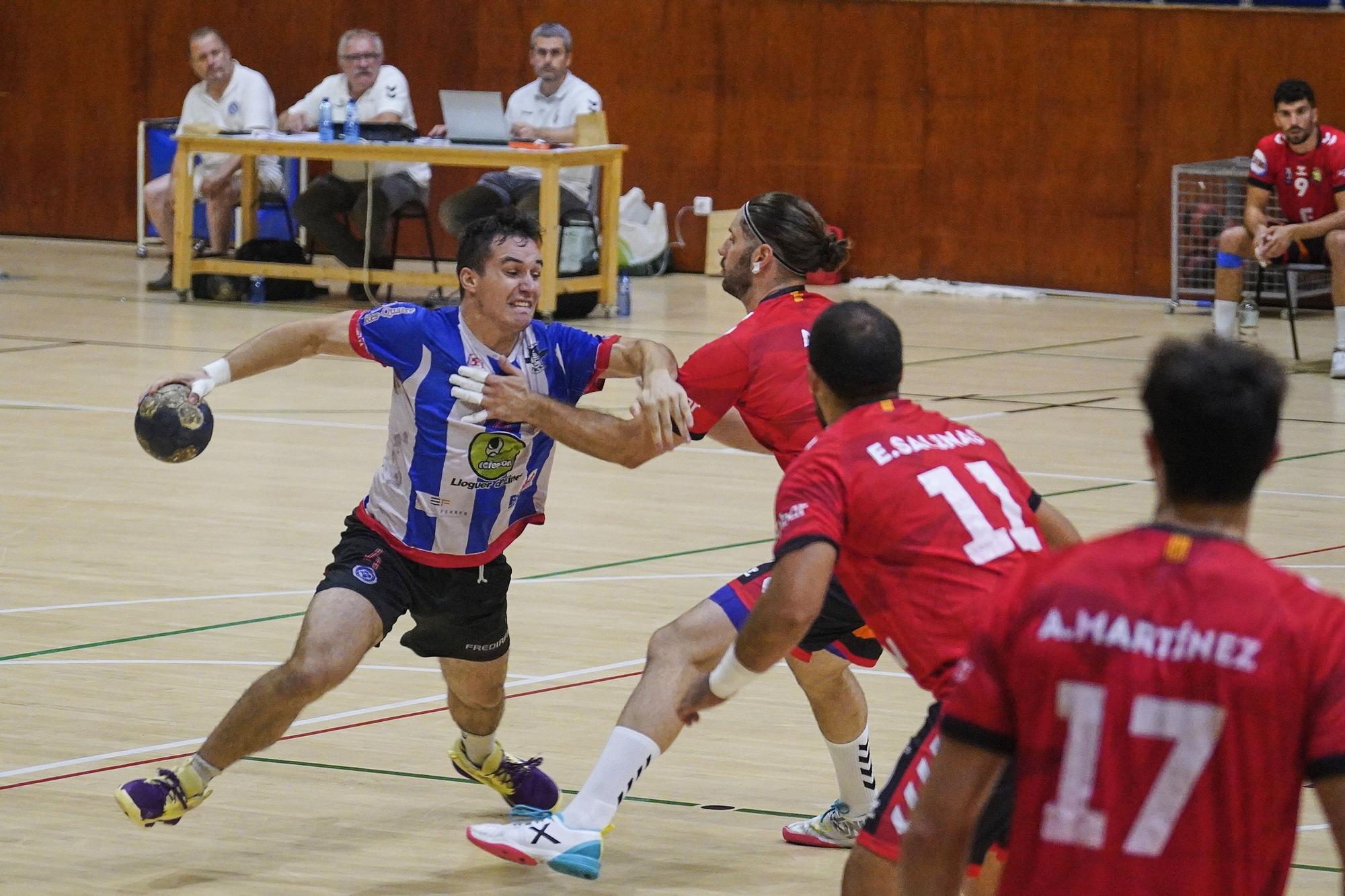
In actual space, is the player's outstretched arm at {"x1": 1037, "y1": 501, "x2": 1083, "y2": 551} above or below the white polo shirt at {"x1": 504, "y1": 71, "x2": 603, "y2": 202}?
below

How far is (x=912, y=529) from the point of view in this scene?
3219 millimetres

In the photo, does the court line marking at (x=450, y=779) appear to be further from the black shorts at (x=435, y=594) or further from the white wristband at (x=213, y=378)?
the white wristband at (x=213, y=378)

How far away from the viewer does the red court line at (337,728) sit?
4957mm

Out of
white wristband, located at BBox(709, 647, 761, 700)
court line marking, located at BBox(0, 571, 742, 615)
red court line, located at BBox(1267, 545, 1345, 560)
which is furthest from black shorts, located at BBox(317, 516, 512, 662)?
red court line, located at BBox(1267, 545, 1345, 560)

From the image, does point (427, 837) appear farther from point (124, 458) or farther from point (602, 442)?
point (124, 458)

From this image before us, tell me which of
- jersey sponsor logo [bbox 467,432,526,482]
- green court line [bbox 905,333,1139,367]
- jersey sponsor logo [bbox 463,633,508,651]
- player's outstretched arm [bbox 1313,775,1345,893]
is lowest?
green court line [bbox 905,333,1139,367]

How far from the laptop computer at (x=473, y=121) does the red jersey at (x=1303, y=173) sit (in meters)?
5.18

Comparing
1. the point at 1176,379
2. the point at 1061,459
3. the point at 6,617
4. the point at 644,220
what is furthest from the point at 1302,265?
the point at 1176,379

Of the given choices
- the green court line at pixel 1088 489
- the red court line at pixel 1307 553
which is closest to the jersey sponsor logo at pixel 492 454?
the red court line at pixel 1307 553

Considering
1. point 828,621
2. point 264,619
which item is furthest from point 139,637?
point 828,621

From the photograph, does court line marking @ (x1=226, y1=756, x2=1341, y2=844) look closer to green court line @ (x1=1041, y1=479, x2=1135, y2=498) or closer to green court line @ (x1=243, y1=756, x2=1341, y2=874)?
green court line @ (x1=243, y1=756, x2=1341, y2=874)

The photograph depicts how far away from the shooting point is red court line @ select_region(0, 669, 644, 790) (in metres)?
4.96

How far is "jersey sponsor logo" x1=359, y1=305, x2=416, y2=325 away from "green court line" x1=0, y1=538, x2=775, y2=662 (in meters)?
1.97

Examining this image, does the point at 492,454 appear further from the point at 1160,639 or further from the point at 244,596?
the point at 1160,639
